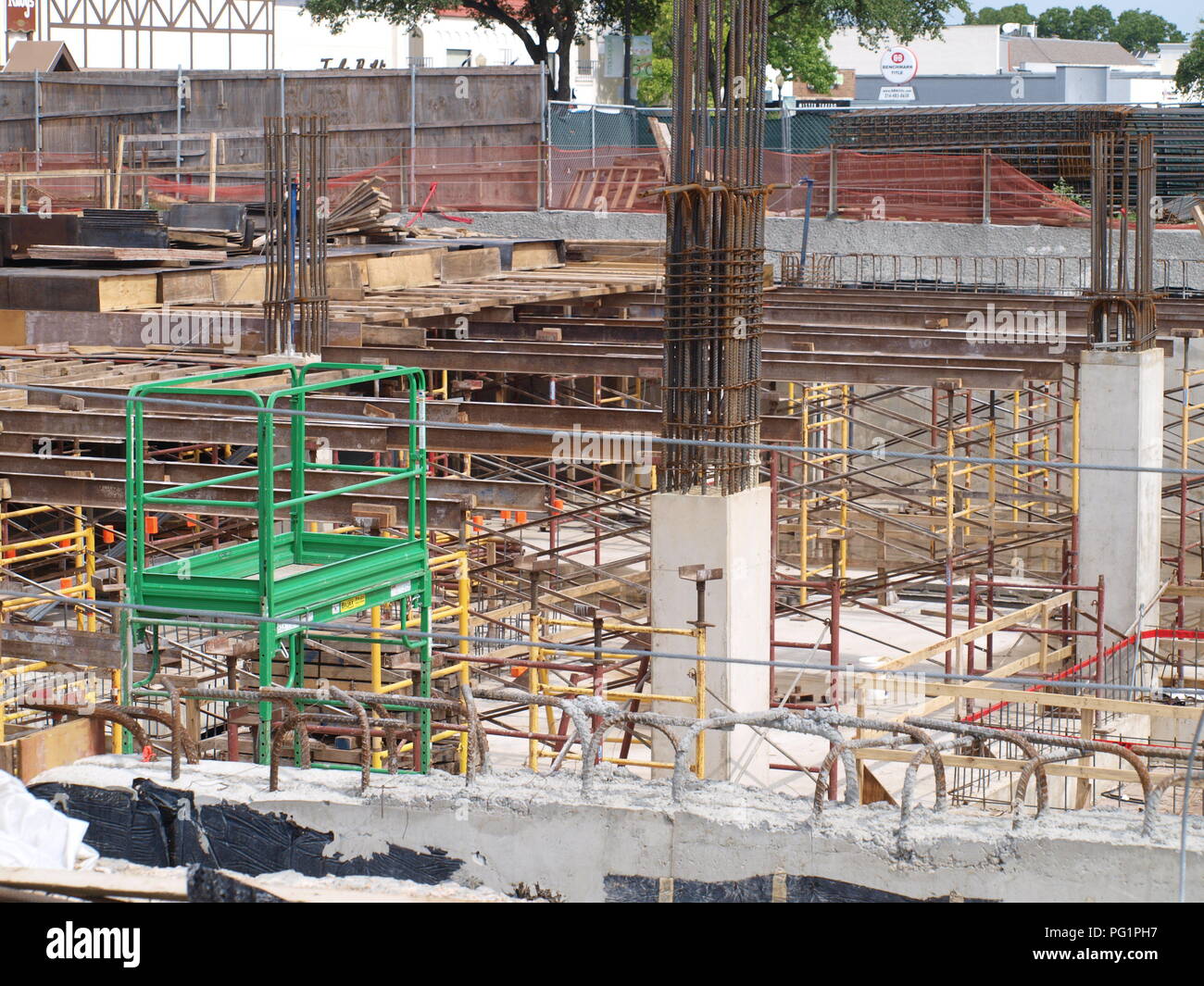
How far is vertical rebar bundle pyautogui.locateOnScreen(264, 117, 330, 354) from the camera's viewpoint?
1769 centimetres

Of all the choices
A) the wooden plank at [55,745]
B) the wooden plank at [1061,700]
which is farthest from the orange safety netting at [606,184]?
the wooden plank at [55,745]

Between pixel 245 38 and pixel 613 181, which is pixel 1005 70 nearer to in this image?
pixel 245 38

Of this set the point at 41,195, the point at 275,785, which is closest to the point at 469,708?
the point at 275,785

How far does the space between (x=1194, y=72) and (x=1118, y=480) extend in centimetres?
6974

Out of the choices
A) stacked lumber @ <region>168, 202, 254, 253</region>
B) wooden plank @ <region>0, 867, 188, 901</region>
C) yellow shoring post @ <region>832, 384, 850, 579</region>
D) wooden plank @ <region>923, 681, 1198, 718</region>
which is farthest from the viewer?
stacked lumber @ <region>168, 202, 254, 253</region>

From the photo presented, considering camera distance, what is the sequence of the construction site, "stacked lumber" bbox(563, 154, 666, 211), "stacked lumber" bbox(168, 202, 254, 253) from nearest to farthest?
the construction site
"stacked lumber" bbox(168, 202, 254, 253)
"stacked lumber" bbox(563, 154, 666, 211)

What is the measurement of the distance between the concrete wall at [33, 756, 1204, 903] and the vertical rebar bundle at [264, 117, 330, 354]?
33.0 ft

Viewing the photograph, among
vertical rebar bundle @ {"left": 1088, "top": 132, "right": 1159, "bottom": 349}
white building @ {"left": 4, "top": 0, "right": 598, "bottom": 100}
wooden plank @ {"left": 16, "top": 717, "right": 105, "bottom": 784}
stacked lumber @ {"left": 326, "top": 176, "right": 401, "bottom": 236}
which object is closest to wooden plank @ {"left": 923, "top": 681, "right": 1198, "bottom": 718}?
wooden plank @ {"left": 16, "top": 717, "right": 105, "bottom": 784}

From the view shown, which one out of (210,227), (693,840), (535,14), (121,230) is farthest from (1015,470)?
(535,14)

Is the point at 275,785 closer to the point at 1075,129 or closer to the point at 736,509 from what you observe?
the point at 736,509

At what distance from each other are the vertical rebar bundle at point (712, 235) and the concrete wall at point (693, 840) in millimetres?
4340

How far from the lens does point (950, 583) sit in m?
17.0

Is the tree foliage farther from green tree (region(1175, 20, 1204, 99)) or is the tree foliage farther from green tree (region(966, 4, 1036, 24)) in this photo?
green tree (region(1175, 20, 1204, 99))
